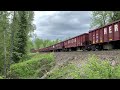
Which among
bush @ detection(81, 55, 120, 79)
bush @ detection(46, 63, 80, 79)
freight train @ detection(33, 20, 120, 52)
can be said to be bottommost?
bush @ detection(46, 63, 80, 79)

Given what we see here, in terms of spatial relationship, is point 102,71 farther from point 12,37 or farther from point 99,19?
point 99,19

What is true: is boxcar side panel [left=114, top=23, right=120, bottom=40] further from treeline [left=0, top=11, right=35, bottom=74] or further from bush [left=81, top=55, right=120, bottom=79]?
treeline [left=0, top=11, right=35, bottom=74]

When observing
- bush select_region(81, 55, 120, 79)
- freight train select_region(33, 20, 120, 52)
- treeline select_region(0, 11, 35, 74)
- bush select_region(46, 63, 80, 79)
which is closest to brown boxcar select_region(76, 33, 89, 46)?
freight train select_region(33, 20, 120, 52)

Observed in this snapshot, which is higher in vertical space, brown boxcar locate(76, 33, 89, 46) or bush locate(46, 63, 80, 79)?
brown boxcar locate(76, 33, 89, 46)

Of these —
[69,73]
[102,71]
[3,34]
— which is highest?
[3,34]

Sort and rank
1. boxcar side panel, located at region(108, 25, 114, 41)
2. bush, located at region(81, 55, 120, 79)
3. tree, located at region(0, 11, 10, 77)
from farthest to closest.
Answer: tree, located at region(0, 11, 10, 77), boxcar side panel, located at region(108, 25, 114, 41), bush, located at region(81, 55, 120, 79)

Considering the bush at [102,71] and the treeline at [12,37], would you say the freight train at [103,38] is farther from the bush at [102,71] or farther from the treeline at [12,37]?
the bush at [102,71]

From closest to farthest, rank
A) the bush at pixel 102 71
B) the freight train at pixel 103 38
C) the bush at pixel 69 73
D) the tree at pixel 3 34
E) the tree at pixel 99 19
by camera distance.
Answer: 1. the bush at pixel 102 71
2. the bush at pixel 69 73
3. the freight train at pixel 103 38
4. the tree at pixel 3 34
5. the tree at pixel 99 19

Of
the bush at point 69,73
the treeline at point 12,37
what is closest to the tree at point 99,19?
the treeline at point 12,37

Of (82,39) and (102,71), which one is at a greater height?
(82,39)

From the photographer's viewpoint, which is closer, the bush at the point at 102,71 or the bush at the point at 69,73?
the bush at the point at 102,71

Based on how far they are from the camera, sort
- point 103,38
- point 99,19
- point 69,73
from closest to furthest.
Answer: point 69,73 → point 103,38 → point 99,19

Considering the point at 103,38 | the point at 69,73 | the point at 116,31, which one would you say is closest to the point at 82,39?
the point at 103,38
